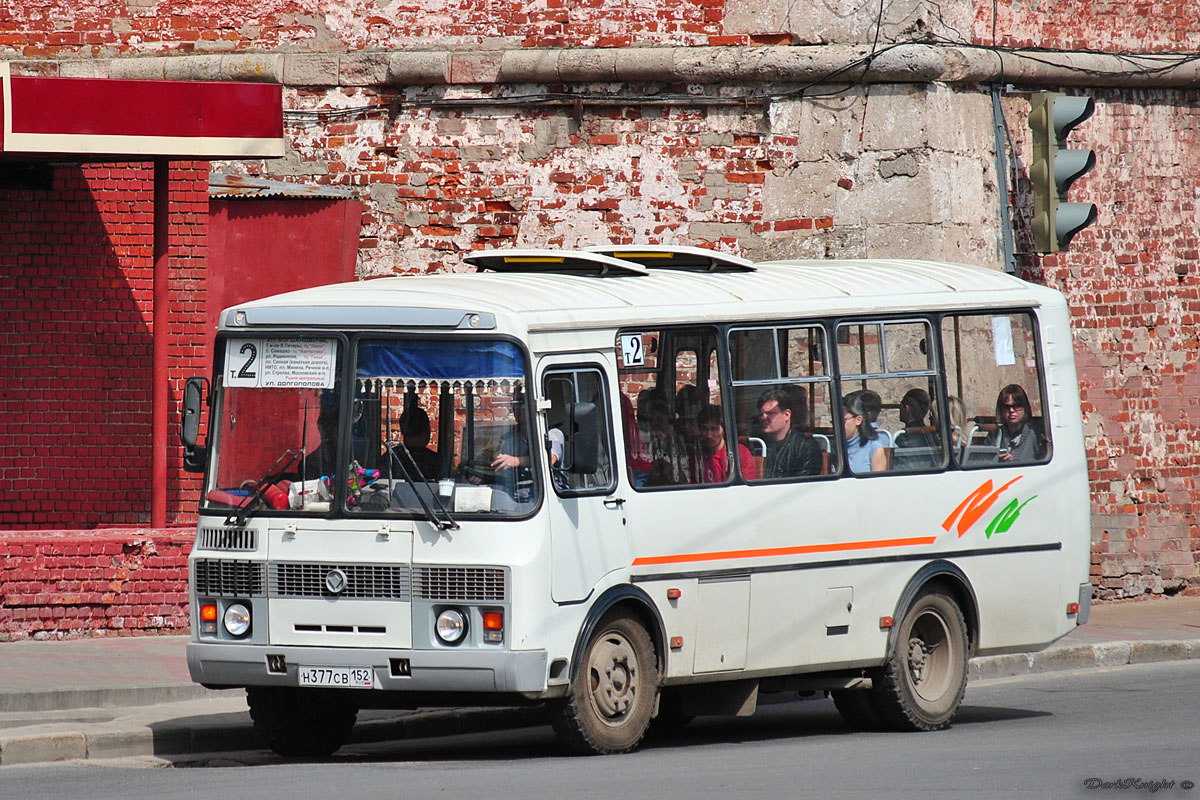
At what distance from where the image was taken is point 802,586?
1080cm

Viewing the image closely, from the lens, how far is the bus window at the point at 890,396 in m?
11.2

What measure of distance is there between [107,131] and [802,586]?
6.55 meters

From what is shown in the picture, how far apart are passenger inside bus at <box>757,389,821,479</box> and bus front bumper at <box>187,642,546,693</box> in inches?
84.6

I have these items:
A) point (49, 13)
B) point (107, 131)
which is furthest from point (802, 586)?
point (49, 13)

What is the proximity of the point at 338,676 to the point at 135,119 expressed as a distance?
625 centimetres

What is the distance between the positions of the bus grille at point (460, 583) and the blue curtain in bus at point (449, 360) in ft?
3.22

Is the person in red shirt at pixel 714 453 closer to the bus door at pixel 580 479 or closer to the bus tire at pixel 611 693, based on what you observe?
the bus door at pixel 580 479

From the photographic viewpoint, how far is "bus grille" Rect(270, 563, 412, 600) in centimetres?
948

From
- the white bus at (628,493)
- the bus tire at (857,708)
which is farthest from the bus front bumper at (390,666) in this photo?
the bus tire at (857,708)

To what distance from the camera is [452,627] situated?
941cm

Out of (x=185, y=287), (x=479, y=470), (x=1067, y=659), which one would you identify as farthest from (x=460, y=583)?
(x=185, y=287)

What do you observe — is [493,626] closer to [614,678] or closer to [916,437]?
[614,678]

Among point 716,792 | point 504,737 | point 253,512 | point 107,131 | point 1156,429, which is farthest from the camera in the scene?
point 1156,429

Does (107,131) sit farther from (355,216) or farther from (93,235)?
(355,216)
